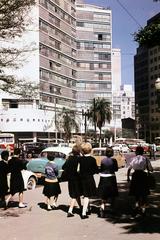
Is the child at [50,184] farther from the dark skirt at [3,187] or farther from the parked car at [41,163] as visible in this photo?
the parked car at [41,163]

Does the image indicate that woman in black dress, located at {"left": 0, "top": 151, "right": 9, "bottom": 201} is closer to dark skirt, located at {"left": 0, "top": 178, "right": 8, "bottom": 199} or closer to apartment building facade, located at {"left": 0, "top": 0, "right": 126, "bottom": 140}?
dark skirt, located at {"left": 0, "top": 178, "right": 8, "bottom": 199}

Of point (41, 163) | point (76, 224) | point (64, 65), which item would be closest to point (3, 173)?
point (76, 224)

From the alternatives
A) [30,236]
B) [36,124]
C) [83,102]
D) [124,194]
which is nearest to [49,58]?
[36,124]

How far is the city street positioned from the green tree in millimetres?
4531

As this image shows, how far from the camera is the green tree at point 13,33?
14.4 m

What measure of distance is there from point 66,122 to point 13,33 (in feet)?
249

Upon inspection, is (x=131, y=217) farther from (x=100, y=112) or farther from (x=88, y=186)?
(x=100, y=112)

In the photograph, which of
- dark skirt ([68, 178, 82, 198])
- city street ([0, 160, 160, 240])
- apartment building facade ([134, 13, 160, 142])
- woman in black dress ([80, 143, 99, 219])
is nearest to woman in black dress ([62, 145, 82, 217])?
dark skirt ([68, 178, 82, 198])

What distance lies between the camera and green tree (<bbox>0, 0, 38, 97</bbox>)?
1441 centimetres

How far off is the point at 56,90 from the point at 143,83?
75339 mm

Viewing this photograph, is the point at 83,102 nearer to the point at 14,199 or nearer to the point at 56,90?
the point at 56,90

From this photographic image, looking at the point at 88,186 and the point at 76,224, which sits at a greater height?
the point at 88,186

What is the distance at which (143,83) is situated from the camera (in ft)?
560

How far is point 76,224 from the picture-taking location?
11.1m
